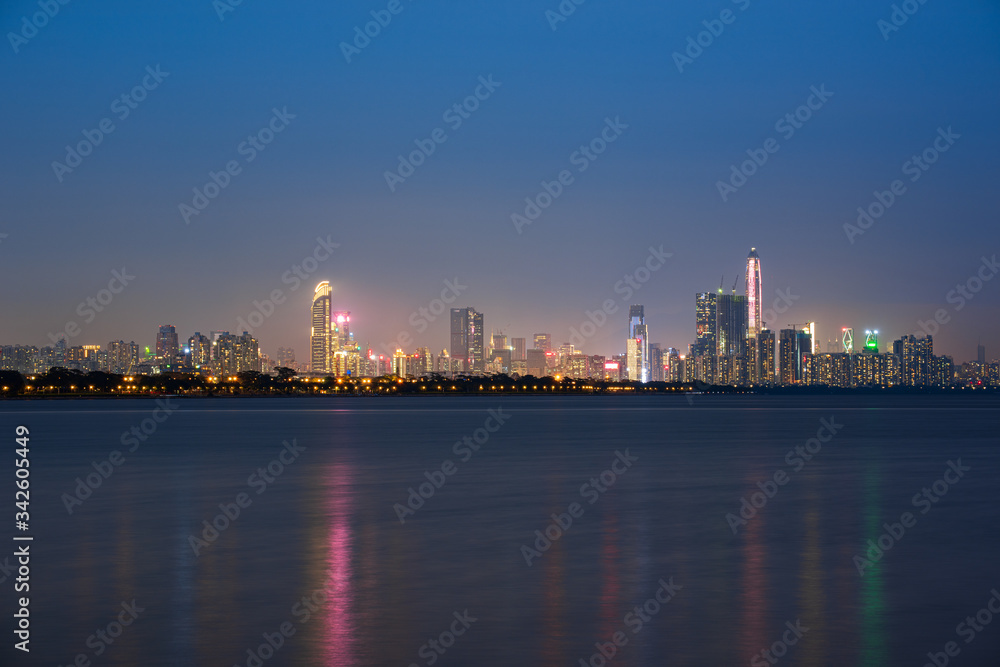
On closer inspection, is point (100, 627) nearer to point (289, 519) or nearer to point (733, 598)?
point (733, 598)

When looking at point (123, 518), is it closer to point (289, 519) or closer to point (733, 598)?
point (289, 519)

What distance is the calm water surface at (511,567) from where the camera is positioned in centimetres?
1523

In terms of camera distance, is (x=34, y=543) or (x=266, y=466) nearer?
(x=34, y=543)

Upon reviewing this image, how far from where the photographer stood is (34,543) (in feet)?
81.3

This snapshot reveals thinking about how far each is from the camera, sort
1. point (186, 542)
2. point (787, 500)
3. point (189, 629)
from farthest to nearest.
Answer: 1. point (787, 500)
2. point (186, 542)
3. point (189, 629)

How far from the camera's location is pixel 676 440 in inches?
2813

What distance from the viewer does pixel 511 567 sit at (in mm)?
21469

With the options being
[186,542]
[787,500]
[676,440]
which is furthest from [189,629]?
[676,440]

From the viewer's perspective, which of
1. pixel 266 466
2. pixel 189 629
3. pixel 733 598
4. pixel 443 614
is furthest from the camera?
pixel 266 466

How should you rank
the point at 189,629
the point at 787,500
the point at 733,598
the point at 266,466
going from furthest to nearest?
the point at 266,466
the point at 787,500
the point at 733,598
the point at 189,629

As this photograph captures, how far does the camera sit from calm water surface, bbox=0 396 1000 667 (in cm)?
1523

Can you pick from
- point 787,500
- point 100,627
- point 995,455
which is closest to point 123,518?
point 100,627

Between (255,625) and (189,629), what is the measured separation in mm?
1016

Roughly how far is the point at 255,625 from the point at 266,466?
A: 3446cm
